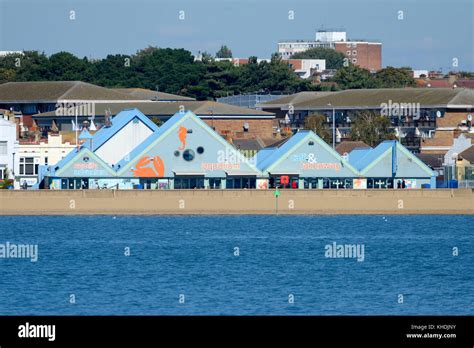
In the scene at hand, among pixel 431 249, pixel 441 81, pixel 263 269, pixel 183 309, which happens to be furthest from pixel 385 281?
pixel 441 81

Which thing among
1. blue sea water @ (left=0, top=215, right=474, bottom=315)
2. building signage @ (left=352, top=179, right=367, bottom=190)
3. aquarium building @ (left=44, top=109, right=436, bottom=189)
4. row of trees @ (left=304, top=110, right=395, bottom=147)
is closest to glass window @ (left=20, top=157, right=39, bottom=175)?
aquarium building @ (left=44, top=109, right=436, bottom=189)

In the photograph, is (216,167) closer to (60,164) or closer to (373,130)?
(60,164)

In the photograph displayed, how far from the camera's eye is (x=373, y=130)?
106688 millimetres

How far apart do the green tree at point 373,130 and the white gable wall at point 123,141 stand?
86.3 feet

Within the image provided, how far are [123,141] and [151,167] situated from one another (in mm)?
6151

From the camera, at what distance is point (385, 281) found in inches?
1574

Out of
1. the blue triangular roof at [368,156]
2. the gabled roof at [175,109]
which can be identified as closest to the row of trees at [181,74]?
the gabled roof at [175,109]

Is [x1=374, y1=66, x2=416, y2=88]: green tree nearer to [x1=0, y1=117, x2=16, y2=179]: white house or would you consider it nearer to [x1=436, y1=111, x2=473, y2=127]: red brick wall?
[x1=436, y1=111, x2=473, y2=127]: red brick wall

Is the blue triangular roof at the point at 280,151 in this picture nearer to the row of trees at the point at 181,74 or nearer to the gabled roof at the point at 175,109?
the gabled roof at the point at 175,109

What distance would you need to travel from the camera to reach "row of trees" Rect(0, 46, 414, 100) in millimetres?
147250

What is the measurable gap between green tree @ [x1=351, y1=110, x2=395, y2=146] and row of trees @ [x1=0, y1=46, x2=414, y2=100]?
1511 inches

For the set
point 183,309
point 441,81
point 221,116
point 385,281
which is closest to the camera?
point 183,309
